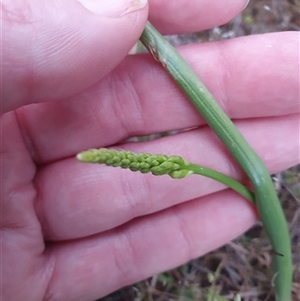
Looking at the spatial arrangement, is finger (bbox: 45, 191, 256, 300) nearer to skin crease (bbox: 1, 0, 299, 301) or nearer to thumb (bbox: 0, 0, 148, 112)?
skin crease (bbox: 1, 0, 299, 301)

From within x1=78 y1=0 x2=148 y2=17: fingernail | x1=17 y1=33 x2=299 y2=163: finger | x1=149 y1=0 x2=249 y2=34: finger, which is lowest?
x1=17 y1=33 x2=299 y2=163: finger

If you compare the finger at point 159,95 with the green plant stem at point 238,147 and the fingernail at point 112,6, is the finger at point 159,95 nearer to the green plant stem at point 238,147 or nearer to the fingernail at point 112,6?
the green plant stem at point 238,147

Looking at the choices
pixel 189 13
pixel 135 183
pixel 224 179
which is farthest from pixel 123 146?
pixel 189 13

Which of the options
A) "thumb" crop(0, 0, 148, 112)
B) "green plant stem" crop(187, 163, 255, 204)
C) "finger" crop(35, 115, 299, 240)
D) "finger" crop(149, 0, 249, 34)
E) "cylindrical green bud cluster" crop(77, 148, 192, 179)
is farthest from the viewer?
"finger" crop(35, 115, 299, 240)

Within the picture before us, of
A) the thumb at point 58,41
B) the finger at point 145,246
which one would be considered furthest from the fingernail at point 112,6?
the finger at point 145,246

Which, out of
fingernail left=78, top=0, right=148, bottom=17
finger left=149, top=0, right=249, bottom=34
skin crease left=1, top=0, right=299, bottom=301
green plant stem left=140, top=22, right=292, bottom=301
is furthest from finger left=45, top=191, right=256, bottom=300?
fingernail left=78, top=0, right=148, bottom=17

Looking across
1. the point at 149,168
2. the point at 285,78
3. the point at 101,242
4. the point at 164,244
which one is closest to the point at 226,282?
the point at 164,244

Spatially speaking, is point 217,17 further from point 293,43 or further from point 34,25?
point 34,25
